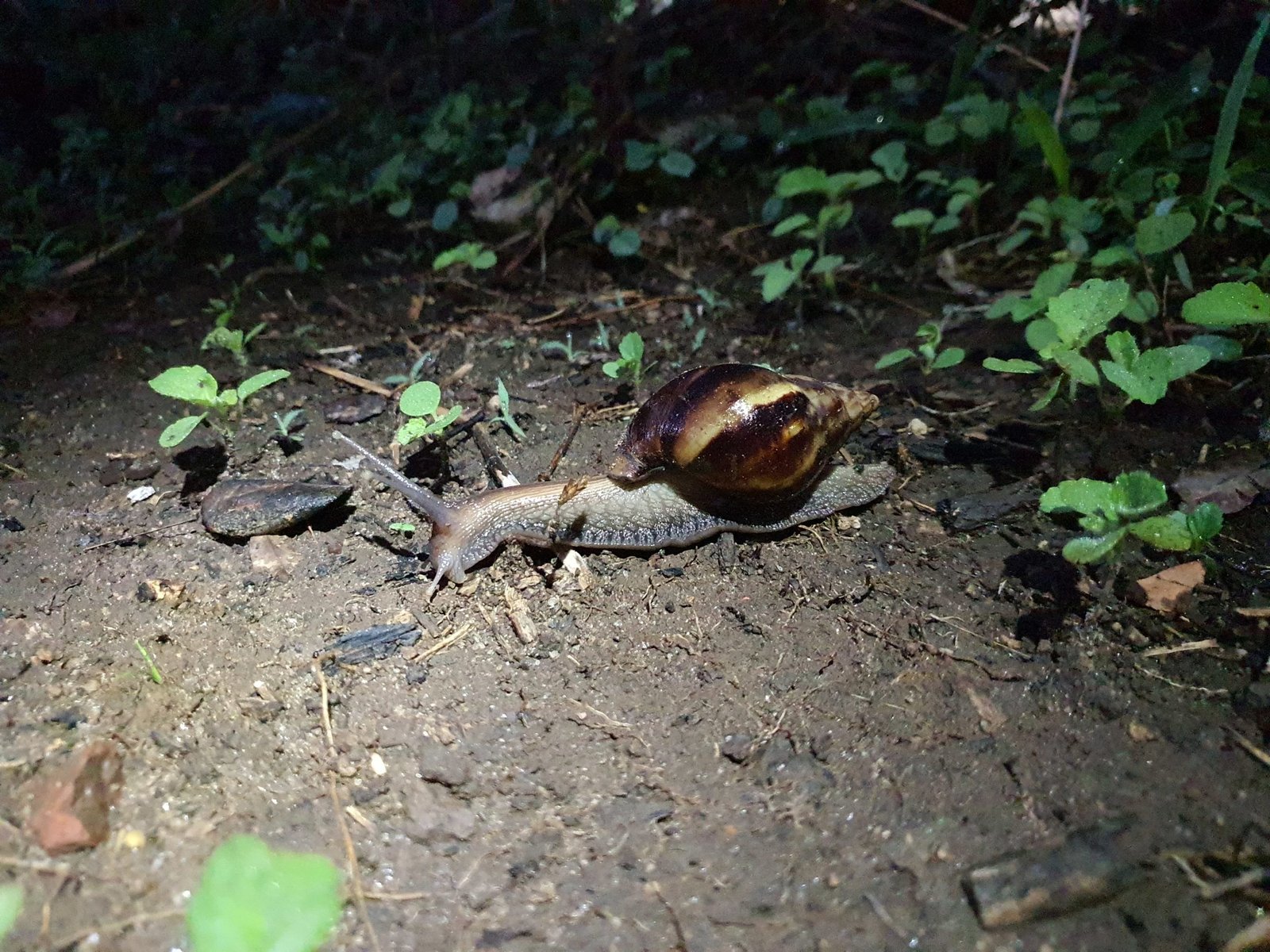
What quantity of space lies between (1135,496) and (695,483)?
1243 mm

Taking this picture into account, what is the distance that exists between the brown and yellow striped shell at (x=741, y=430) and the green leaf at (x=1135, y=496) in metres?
0.85

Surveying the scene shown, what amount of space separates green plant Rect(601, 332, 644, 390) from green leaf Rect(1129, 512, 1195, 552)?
1.70m

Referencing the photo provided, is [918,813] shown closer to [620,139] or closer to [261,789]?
[261,789]

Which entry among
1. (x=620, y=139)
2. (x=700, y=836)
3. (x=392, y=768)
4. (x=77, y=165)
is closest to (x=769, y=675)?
(x=700, y=836)

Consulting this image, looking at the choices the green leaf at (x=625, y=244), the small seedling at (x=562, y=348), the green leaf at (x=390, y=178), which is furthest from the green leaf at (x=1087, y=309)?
the green leaf at (x=390, y=178)

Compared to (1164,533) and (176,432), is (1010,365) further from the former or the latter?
(176,432)

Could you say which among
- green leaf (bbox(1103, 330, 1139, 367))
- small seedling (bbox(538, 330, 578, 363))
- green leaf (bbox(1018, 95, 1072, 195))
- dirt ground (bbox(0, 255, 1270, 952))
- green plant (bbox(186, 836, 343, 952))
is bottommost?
dirt ground (bbox(0, 255, 1270, 952))

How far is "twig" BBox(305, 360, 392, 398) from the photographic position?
3266mm

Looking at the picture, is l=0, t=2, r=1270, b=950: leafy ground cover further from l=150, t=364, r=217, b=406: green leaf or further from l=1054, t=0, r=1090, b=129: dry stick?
l=1054, t=0, r=1090, b=129: dry stick

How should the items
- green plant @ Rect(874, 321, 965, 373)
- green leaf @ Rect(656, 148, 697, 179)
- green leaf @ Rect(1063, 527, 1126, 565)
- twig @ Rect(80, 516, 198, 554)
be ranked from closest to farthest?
green leaf @ Rect(1063, 527, 1126, 565)
twig @ Rect(80, 516, 198, 554)
green plant @ Rect(874, 321, 965, 373)
green leaf @ Rect(656, 148, 697, 179)

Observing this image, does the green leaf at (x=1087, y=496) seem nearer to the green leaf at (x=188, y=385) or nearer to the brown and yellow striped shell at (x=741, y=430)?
the brown and yellow striped shell at (x=741, y=430)

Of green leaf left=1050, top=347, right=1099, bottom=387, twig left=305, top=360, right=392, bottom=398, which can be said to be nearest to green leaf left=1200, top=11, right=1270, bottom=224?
green leaf left=1050, top=347, right=1099, bottom=387

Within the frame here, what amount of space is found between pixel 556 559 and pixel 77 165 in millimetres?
4853

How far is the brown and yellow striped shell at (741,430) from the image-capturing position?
2492mm
